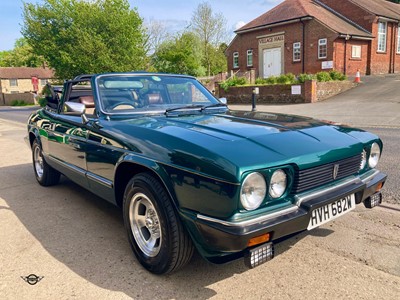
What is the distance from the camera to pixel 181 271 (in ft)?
9.34

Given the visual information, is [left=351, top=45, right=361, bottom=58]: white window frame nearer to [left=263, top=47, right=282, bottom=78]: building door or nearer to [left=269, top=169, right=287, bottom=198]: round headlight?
[left=263, top=47, right=282, bottom=78]: building door

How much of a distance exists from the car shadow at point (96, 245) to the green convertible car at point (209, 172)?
0.18 m

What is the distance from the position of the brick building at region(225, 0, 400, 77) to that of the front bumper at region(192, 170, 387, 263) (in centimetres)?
2568

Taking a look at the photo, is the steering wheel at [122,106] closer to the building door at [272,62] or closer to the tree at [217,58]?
the building door at [272,62]

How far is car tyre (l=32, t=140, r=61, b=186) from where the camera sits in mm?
5223

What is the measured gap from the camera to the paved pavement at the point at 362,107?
40.2 ft

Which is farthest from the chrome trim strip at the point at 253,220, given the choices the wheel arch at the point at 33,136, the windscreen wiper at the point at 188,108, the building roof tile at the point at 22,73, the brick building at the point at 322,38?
the building roof tile at the point at 22,73

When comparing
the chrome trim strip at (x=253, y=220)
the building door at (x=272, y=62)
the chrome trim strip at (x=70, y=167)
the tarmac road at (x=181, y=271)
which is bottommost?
the tarmac road at (x=181, y=271)

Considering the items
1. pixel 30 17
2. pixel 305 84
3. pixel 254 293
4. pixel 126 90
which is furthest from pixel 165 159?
pixel 30 17

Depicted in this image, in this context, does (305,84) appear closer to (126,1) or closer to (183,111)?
(183,111)

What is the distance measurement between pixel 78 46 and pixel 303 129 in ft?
102

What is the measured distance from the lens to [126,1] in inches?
1318

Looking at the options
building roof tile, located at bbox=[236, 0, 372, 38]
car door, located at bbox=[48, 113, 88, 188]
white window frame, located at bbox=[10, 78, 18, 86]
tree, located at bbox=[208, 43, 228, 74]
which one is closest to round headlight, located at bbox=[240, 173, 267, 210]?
car door, located at bbox=[48, 113, 88, 188]

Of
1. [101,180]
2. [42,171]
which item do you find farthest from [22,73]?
[101,180]
